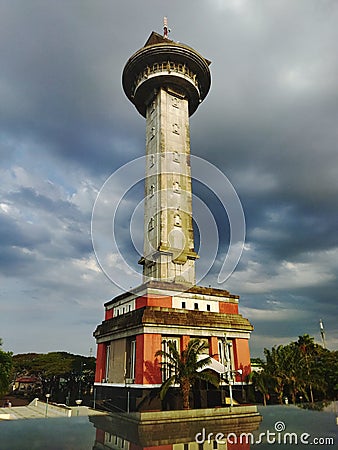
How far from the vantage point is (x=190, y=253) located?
36375 mm

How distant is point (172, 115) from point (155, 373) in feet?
94.3

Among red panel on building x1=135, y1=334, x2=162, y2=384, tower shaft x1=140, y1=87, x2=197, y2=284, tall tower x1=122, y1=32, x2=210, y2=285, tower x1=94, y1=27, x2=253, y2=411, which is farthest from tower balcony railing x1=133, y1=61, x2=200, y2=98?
red panel on building x1=135, y1=334, x2=162, y2=384

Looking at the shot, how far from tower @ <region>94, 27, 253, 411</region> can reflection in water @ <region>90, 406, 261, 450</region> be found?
2.68m

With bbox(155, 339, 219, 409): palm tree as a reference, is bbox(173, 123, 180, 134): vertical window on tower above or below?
above

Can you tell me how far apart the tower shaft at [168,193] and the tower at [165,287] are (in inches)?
4.1

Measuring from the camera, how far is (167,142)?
1587 inches

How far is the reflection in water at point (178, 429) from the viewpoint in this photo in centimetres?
1496

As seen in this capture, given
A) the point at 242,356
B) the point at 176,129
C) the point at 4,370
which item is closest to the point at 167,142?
the point at 176,129

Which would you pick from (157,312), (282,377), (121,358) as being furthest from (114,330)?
(282,377)

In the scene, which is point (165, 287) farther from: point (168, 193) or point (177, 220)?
point (168, 193)

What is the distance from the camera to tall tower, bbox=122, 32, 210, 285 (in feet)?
118

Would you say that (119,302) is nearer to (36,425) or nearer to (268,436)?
(36,425)

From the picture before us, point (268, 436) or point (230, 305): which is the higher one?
point (230, 305)

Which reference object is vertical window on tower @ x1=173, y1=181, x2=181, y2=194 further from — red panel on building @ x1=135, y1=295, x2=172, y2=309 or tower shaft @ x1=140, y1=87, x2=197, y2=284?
red panel on building @ x1=135, y1=295, x2=172, y2=309
